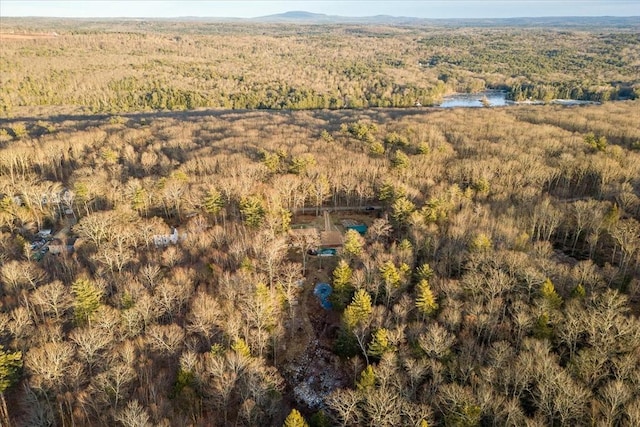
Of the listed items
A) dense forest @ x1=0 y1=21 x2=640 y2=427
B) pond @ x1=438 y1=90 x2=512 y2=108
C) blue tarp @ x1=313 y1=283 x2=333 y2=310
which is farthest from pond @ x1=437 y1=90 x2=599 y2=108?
blue tarp @ x1=313 y1=283 x2=333 y2=310

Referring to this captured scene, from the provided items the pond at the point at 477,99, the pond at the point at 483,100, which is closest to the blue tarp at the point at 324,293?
the pond at the point at 483,100

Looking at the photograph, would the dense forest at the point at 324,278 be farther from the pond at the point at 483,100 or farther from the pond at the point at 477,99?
the pond at the point at 477,99

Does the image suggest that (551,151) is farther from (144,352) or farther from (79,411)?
(79,411)

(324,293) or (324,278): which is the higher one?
(324,278)

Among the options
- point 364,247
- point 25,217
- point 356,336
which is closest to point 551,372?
point 356,336

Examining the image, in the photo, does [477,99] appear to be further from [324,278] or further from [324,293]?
[324,293]

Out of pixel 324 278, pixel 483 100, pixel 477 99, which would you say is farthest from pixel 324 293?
pixel 477 99
